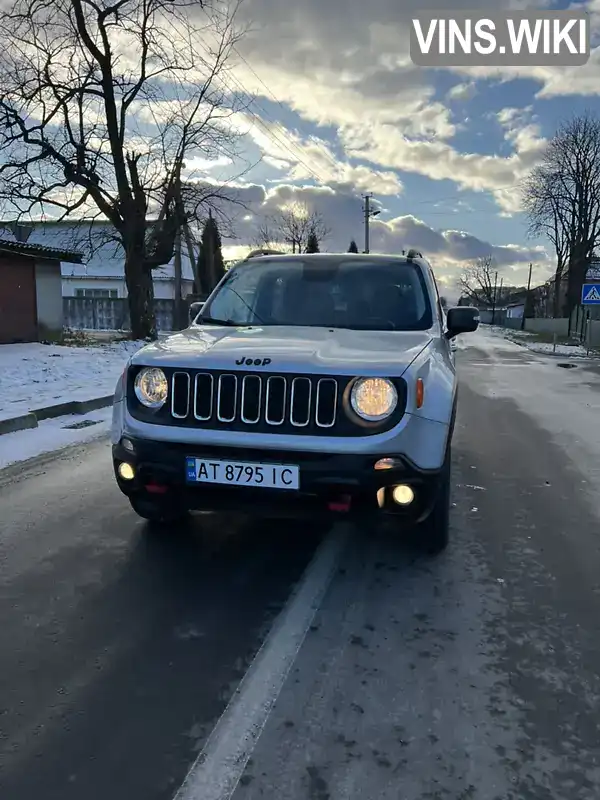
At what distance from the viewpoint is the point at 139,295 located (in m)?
23.2

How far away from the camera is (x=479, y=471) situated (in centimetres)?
609

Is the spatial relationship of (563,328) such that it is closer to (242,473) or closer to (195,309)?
(195,309)

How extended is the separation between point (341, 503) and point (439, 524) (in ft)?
2.72

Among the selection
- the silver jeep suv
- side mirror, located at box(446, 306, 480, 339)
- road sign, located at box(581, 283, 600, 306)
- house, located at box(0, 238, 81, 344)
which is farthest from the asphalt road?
road sign, located at box(581, 283, 600, 306)

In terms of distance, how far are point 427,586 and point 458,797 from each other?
60.9 inches

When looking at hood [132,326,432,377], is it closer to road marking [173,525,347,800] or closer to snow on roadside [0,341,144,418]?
road marking [173,525,347,800]

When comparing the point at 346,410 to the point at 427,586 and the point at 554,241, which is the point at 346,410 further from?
the point at 554,241

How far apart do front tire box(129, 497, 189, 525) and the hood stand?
805 mm

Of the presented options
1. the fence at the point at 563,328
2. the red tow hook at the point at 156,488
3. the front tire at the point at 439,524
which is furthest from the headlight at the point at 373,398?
the fence at the point at 563,328

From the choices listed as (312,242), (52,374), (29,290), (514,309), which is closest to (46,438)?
(52,374)

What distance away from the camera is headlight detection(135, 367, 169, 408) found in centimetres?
357

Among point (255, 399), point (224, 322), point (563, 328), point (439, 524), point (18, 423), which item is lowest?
point (563, 328)

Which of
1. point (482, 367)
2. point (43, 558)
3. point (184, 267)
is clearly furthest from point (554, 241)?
point (43, 558)

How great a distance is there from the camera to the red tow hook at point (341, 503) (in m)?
3.27
